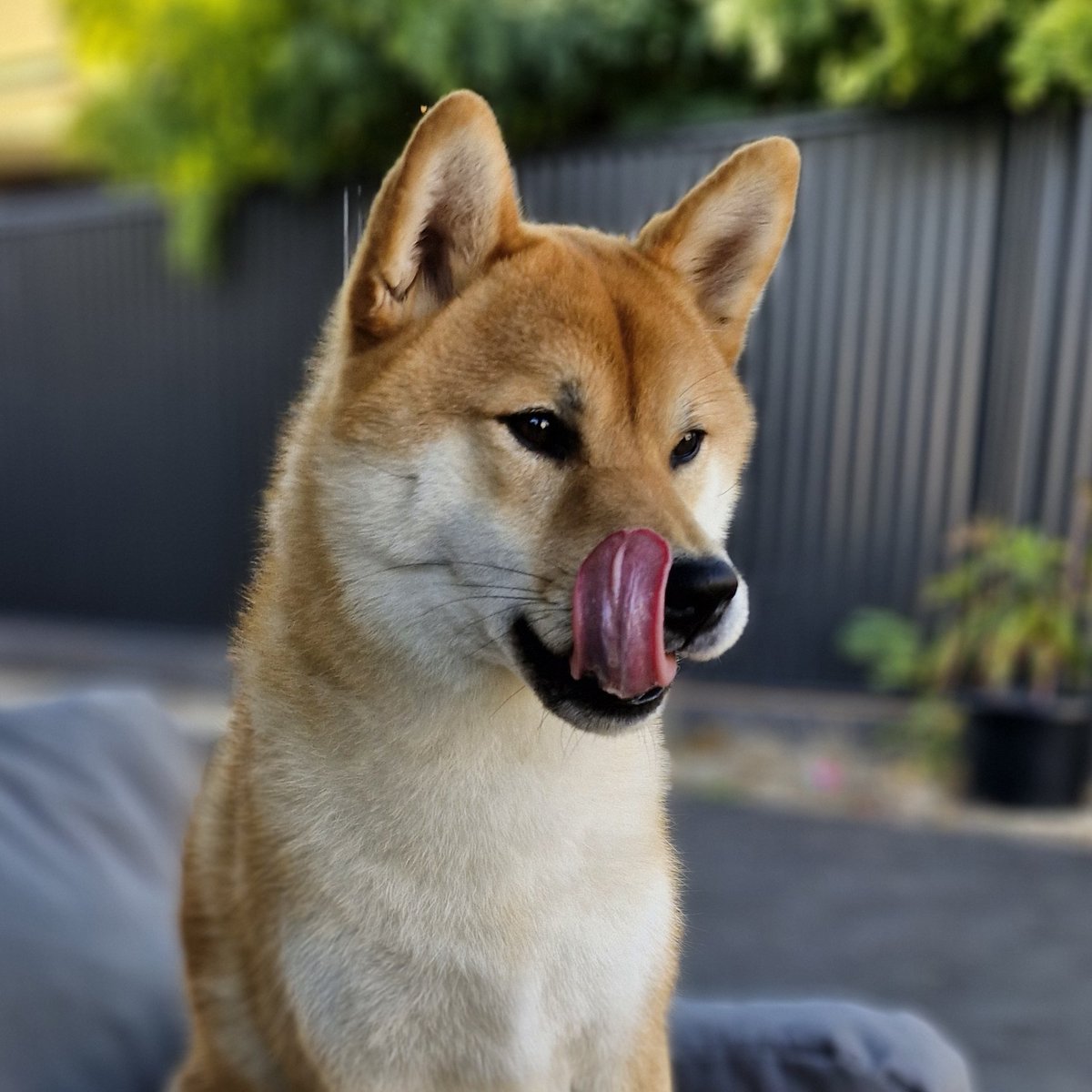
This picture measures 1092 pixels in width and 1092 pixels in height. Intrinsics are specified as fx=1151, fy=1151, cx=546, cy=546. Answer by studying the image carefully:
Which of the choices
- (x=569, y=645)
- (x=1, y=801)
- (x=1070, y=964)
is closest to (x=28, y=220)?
(x=1, y=801)

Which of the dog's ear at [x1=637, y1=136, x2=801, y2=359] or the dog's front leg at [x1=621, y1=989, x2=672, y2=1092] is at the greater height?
the dog's ear at [x1=637, y1=136, x2=801, y2=359]

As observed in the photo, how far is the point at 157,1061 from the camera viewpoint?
40.1 inches

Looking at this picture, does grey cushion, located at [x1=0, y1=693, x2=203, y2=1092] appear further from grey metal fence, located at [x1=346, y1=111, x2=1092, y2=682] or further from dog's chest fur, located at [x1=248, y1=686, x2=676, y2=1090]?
grey metal fence, located at [x1=346, y1=111, x2=1092, y2=682]

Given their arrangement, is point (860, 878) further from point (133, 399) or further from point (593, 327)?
point (133, 399)

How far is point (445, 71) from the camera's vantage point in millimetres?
3213

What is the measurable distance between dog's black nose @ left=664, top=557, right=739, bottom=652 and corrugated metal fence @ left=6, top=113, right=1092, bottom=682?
1.79 metres

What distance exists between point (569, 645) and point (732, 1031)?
0.55 meters

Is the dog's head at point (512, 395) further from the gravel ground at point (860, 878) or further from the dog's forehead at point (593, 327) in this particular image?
the gravel ground at point (860, 878)

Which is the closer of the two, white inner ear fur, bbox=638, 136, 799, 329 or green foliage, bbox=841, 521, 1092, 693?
white inner ear fur, bbox=638, 136, 799, 329

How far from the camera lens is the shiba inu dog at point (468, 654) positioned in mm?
609

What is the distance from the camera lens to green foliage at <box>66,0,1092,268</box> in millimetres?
2934

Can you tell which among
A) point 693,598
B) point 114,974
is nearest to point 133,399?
point 114,974

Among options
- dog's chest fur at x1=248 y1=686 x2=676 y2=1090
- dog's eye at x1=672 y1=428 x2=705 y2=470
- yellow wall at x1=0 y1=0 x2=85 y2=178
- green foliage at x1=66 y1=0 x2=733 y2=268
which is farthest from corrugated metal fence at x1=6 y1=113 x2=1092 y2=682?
yellow wall at x1=0 y1=0 x2=85 y2=178

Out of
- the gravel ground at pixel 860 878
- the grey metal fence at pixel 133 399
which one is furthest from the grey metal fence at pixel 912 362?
the grey metal fence at pixel 133 399
